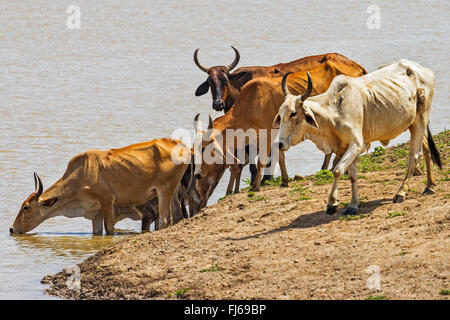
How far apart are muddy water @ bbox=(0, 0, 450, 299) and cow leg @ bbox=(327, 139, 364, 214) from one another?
338 centimetres

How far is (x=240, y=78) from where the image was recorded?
57.9ft

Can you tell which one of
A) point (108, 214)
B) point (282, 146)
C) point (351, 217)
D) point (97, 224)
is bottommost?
point (97, 224)

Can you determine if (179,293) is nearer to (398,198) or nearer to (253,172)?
(398,198)

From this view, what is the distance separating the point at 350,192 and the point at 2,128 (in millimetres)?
12529

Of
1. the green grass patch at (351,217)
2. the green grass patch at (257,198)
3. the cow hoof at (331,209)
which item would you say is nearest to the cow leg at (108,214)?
the green grass patch at (257,198)

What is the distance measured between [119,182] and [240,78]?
4.09 meters

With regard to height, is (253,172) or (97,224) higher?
(253,172)

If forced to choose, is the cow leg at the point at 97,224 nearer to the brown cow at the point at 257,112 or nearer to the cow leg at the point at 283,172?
the brown cow at the point at 257,112

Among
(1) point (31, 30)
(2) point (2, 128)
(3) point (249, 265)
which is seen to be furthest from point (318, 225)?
(1) point (31, 30)

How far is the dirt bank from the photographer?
9234mm

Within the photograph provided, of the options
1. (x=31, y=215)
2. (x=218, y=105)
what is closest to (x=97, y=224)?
(x=31, y=215)

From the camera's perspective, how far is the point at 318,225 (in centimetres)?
1136

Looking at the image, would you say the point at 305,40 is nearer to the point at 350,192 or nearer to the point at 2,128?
the point at 2,128

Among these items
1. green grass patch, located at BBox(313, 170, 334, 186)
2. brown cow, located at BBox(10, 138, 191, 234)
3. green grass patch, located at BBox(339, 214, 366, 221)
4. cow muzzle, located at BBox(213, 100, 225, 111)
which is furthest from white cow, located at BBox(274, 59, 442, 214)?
cow muzzle, located at BBox(213, 100, 225, 111)
